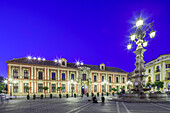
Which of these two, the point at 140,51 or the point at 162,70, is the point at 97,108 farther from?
the point at 162,70

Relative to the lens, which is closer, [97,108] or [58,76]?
[97,108]

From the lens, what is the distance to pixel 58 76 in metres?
39.0

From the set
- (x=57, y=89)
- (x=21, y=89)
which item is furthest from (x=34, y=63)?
(x=57, y=89)

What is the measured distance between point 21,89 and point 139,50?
103ft

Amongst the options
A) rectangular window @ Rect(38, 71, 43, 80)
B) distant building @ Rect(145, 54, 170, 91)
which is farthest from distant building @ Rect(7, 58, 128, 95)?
distant building @ Rect(145, 54, 170, 91)

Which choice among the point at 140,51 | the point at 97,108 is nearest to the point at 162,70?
the point at 140,51

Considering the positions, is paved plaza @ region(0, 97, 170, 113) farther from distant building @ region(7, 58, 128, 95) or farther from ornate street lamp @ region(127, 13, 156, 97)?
distant building @ region(7, 58, 128, 95)

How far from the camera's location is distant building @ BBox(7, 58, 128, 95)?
33469 mm

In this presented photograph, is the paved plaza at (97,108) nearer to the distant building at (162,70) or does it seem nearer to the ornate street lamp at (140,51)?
the ornate street lamp at (140,51)

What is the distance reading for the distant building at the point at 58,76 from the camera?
33.5m

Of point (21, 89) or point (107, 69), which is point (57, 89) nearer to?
point (21, 89)

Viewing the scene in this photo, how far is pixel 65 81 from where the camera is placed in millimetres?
39812

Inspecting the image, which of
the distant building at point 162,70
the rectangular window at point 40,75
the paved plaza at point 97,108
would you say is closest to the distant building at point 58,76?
the rectangular window at point 40,75

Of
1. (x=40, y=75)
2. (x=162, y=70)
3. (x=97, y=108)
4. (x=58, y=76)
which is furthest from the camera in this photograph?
(x=162, y=70)
